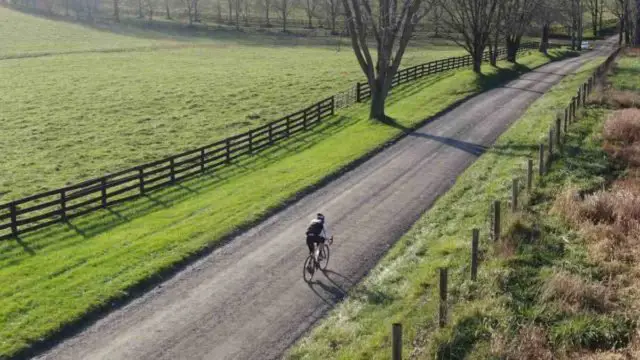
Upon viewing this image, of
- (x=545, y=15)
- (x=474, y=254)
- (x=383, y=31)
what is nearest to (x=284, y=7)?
(x=545, y=15)

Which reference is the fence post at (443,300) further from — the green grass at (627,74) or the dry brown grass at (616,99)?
the green grass at (627,74)

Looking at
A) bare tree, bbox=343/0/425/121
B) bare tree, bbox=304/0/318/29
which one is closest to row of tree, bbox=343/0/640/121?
bare tree, bbox=343/0/425/121

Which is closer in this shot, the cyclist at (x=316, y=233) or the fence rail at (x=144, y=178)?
the cyclist at (x=316, y=233)

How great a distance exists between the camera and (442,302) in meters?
12.5

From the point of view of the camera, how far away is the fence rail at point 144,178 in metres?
21.7

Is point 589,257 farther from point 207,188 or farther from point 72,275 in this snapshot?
point 207,188

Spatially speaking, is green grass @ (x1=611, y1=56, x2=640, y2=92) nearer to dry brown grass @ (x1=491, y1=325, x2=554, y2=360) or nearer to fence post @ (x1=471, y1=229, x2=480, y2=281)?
fence post @ (x1=471, y1=229, x2=480, y2=281)

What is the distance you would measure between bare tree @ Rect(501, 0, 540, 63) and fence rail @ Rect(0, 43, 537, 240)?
10.6 meters

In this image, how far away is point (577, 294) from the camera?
13.0 meters

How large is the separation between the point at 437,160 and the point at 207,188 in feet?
31.8

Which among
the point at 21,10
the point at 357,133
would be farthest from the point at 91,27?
the point at 357,133

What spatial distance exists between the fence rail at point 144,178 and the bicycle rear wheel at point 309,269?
9709mm

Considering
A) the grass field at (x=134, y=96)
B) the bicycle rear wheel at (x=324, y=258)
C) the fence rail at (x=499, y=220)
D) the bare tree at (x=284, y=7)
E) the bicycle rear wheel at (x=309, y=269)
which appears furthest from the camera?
the bare tree at (x=284, y=7)

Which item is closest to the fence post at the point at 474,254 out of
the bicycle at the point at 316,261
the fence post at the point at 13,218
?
the bicycle at the point at 316,261
